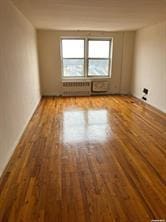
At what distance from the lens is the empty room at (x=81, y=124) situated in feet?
5.99

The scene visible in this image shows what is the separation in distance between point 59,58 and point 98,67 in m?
1.46

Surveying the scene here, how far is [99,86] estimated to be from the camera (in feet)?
21.8

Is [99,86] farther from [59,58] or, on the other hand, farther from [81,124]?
[81,124]

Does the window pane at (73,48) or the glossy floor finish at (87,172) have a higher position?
the window pane at (73,48)

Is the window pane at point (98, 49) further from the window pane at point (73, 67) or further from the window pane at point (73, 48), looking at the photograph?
the window pane at point (73, 67)

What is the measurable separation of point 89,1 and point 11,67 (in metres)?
1.61

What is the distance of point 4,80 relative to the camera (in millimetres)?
2426

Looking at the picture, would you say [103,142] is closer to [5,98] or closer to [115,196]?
[115,196]

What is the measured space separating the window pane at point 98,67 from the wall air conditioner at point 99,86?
35cm

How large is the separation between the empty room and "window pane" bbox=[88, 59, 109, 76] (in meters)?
0.05

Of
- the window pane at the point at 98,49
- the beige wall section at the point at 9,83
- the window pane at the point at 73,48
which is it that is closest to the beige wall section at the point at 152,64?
the window pane at the point at 98,49

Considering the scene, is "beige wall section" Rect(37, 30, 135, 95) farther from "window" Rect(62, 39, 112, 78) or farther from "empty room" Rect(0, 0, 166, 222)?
"window" Rect(62, 39, 112, 78)

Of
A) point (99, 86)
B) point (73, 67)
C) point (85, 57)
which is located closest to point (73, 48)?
point (85, 57)

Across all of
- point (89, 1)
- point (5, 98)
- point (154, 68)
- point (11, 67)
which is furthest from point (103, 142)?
point (154, 68)
